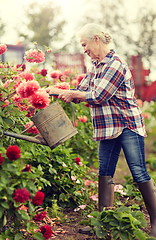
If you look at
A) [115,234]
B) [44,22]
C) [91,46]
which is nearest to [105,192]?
[115,234]

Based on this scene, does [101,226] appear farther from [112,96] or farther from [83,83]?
[83,83]

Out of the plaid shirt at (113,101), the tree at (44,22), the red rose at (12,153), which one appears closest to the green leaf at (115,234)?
the plaid shirt at (113,101)

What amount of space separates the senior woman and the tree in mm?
15350

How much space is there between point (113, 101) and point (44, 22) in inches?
649

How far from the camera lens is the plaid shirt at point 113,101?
6.66 ft

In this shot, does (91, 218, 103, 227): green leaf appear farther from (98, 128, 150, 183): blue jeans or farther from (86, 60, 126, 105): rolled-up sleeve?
(86, 60, 126, 105): rolled-up sleeve

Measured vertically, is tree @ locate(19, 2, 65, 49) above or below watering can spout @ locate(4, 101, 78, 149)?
above

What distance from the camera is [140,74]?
9398 millimetres

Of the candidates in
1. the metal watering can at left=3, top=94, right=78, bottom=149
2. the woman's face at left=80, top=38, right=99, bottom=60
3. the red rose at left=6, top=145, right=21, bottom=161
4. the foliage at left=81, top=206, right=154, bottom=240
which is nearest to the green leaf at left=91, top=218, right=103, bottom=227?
the foliage at left=81, top=206, right=154, bottom=240

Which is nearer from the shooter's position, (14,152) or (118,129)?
(14,152)

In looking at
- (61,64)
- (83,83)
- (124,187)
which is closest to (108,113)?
(83,83)

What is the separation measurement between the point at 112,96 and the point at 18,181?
1.02 meters

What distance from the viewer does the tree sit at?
1708cm

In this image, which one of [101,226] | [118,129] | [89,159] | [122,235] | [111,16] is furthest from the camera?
[111,16]
